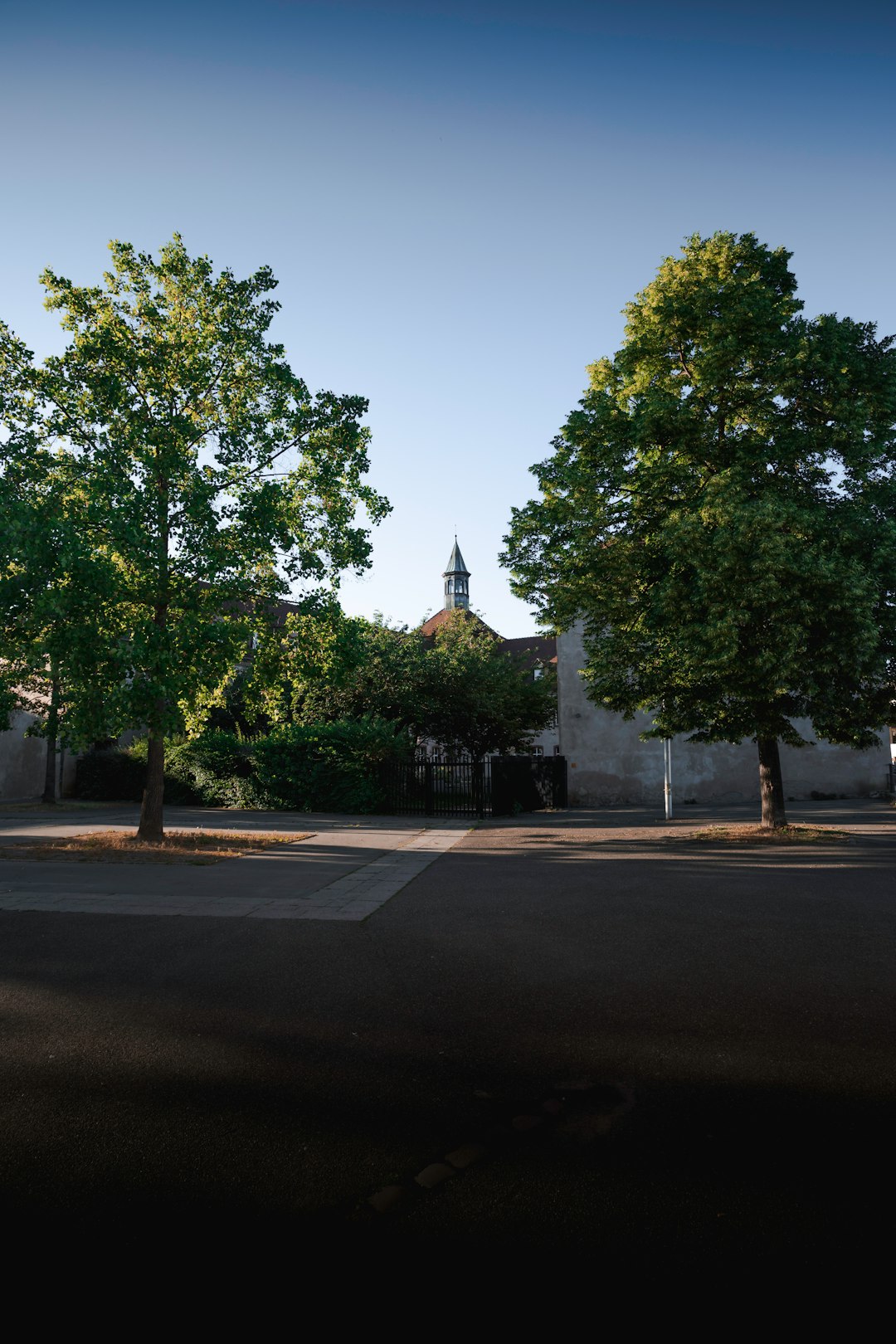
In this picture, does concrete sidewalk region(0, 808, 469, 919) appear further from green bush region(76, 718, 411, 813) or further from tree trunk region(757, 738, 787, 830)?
tree trunk region(757, 738, 787, 830)

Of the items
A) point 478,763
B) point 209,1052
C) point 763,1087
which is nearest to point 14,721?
point 478,763

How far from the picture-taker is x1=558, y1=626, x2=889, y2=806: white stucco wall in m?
29.6

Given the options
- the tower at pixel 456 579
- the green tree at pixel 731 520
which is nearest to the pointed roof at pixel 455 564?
the tower at pixel 456 579

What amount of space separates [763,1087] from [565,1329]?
191 centimetres

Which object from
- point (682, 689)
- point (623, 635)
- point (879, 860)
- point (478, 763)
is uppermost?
point (623, 635)

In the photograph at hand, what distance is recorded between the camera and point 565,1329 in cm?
199

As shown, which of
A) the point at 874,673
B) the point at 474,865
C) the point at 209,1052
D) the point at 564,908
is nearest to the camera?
the point at 209,1052

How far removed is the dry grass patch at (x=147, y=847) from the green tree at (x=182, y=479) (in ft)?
2.23

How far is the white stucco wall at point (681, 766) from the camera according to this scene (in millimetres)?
29578

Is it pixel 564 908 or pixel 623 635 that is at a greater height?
pixel 623 635

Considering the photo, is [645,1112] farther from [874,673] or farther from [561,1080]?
[874,673]

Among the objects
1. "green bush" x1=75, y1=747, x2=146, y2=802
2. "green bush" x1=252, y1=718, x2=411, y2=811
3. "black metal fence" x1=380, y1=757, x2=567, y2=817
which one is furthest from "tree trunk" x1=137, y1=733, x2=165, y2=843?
"green bush" x1=75, y1=747, x2=146, y2=802

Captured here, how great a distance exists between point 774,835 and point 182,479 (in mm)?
13179

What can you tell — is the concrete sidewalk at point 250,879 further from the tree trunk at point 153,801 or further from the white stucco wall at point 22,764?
the white stucco wall at point 22,764
